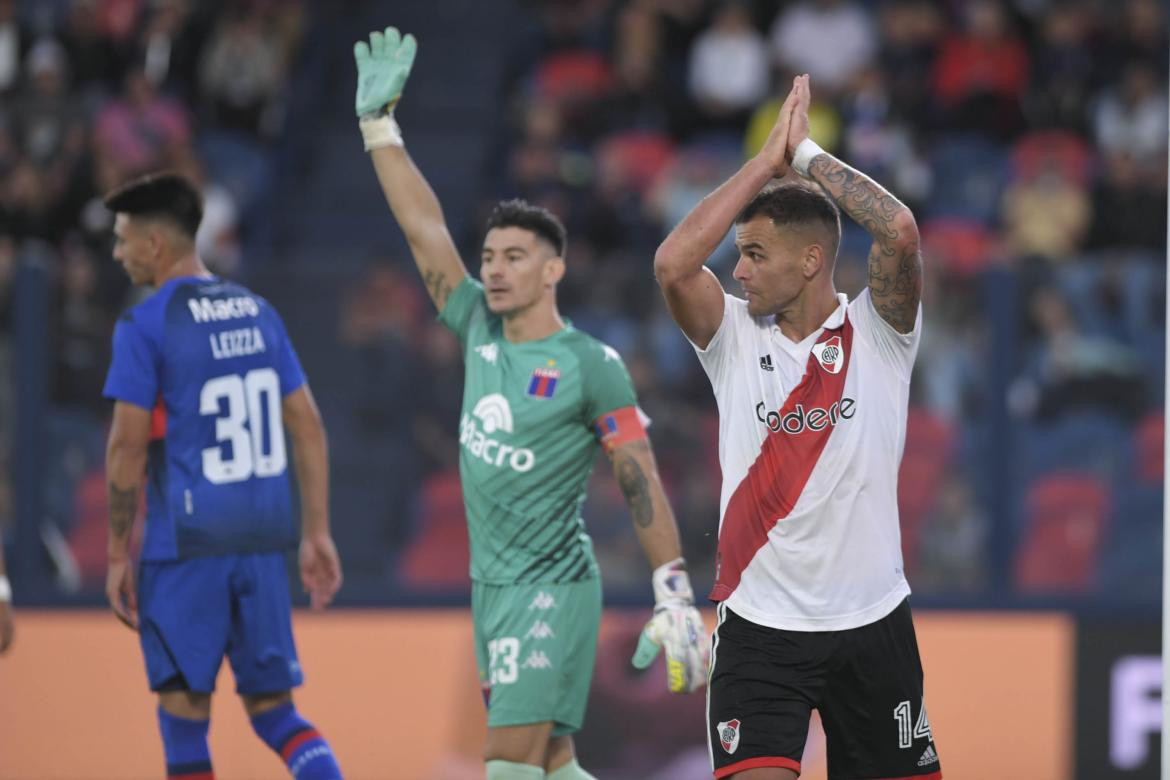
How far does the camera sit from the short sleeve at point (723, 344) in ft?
18.6

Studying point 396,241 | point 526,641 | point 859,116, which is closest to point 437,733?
point 526,641

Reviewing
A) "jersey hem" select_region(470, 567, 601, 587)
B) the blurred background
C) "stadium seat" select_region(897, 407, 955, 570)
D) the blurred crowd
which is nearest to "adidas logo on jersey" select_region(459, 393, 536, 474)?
"jersey hem" select_region(470, 567, 601, 587)

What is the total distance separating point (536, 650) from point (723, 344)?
143cm

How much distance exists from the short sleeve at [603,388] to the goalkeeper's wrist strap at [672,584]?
2.15 feet

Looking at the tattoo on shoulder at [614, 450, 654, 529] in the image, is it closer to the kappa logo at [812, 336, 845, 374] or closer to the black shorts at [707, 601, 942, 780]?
the black shorts at [707, 601, 942, 780]

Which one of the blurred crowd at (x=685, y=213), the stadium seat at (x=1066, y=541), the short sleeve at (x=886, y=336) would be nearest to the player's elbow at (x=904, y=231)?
the short sleeve at (x=886, y=336)

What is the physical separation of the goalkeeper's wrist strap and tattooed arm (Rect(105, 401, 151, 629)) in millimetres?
2087

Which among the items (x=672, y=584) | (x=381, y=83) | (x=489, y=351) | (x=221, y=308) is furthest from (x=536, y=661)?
(x=381, y=83)

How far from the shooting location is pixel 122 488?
673cm

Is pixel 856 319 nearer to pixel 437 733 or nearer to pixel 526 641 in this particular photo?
pixel 526 641

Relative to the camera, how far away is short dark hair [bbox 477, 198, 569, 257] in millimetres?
6684

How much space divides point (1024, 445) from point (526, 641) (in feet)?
14.6

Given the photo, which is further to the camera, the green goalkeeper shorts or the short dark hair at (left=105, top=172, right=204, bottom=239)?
the short dark hair at (left=105, top=172, right=204, bottom=239)

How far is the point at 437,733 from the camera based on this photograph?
8.86 metres
